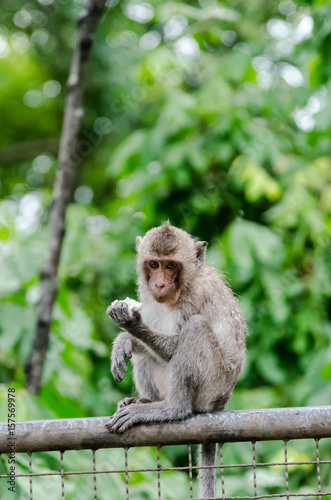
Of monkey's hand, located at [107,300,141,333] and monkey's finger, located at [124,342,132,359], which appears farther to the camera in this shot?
monkey's finger, located at [124,342,132,359]

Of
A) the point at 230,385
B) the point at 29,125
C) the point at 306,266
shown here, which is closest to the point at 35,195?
the point at 29,125

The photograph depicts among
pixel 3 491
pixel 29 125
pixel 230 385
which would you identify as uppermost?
pixel 29 125

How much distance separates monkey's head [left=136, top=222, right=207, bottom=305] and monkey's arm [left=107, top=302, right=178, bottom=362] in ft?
0.91

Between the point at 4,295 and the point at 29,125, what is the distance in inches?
376

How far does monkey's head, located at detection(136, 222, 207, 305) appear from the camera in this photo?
4102 mm

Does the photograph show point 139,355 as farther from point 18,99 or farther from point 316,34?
point 18,99

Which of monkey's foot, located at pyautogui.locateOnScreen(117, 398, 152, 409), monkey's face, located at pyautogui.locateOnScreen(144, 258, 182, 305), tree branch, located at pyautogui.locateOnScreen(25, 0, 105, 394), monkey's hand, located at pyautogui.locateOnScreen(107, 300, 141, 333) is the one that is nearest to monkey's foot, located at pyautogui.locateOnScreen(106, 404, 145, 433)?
monkey's hand, located at pyautogui.locateOnScreen(107, 300, 141, 333)

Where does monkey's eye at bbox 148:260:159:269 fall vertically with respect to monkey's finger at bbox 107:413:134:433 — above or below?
above

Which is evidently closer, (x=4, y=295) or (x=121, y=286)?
(x=4, y=295)

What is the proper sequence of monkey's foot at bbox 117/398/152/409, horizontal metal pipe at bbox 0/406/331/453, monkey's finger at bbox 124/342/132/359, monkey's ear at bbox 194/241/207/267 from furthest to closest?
monkey's ear at bbox 194/241/207/267 < monkey's foot at bbox 117/398/152/409 < monkey's finger at bbox 124/342/132/359 < horizontal metal pipe at bbox 0/406/331/453

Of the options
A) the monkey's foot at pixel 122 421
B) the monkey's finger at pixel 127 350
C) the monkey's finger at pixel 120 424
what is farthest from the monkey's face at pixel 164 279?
the monkey's finger at pixel 120 424

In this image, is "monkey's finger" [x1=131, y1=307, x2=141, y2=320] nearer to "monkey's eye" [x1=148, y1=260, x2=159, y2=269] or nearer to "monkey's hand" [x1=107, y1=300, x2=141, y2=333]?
"monkey's hand" [x1=107, y1=300, x2=141, y2=333]

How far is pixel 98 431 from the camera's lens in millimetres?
2715

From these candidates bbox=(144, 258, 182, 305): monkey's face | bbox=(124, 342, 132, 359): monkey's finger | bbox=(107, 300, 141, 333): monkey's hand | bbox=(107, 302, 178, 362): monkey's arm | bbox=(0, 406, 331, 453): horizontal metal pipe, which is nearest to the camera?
bbox=(0, 406, 331, 453): horizontal metal pipe
